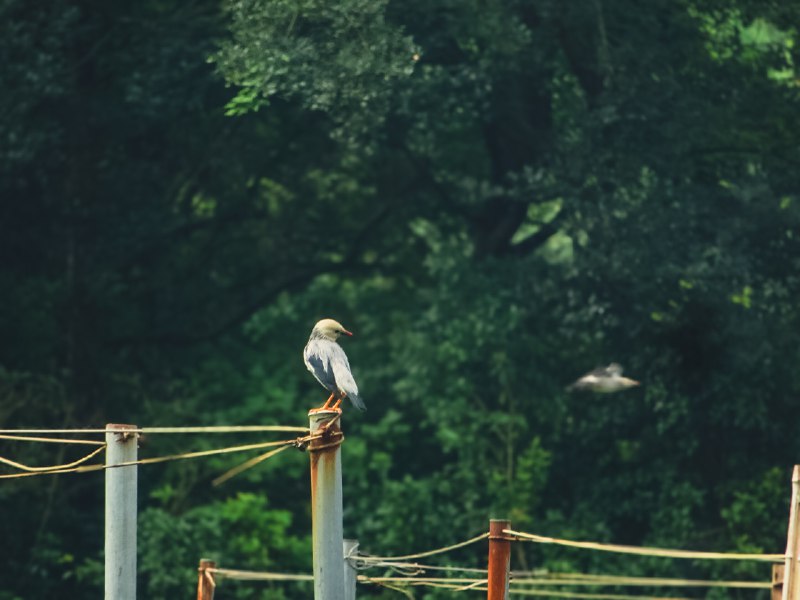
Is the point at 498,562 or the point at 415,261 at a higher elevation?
the point at 415,261

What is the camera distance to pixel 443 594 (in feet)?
65.9

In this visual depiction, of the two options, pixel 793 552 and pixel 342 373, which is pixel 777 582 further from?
pixel 342 373

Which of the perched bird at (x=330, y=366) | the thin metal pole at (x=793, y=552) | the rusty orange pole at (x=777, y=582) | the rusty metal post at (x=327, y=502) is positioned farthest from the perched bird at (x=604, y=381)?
the rusty metal post at (x=327, y=502)

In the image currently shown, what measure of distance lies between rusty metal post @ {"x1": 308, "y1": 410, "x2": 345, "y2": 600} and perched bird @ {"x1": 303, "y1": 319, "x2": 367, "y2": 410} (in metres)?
0.64

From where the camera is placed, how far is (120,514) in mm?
8023

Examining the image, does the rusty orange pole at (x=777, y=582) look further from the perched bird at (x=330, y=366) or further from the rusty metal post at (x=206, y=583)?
the rusty metal post at (x=206, y=583)

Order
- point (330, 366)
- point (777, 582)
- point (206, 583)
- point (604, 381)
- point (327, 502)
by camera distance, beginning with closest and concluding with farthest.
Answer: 1. point (327, 502)
2. point (330, 366)
3. point (777, 582)
4. point (206, 583)
5. point (604, 381)

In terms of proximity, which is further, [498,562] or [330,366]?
[498,562]

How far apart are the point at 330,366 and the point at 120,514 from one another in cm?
149

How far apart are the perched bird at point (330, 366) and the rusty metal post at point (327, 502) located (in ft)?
2.10

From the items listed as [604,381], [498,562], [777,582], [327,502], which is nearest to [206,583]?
[498,562]

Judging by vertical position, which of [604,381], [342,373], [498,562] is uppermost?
[604,381]

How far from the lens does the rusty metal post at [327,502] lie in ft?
24.2

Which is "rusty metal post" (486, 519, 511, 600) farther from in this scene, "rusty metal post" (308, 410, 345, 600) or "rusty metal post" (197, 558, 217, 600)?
"rusty metal post" (197, 558, 217, 600)
